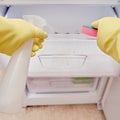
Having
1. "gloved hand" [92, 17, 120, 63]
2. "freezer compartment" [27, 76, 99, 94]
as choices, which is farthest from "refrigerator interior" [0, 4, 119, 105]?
"gloved hand" [92, 17, 120, 63]

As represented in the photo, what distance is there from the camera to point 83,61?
85 cm

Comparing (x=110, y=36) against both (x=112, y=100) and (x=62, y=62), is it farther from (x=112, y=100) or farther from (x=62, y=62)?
(x=112, y=100)

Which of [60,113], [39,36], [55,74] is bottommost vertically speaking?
[60,113]

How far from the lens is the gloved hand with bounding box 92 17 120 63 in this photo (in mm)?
624

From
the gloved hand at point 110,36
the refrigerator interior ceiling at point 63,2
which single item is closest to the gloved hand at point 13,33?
the gloved hand at point 110,36

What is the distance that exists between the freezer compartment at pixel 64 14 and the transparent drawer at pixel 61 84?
275 millimetres

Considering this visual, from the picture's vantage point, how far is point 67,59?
2.82 feet

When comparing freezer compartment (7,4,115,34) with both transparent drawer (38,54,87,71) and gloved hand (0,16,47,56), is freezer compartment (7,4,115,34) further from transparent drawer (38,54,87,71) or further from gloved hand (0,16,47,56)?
gloved hand (0,16,47,56)

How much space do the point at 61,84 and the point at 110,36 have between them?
0.59m

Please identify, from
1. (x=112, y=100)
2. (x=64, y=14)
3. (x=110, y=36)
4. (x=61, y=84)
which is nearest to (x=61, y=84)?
(x=61, y=84)

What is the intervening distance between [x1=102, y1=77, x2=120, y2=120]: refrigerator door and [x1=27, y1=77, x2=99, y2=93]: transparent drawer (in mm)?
84

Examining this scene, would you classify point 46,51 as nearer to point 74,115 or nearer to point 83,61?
point 83,61

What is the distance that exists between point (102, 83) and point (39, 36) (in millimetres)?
580

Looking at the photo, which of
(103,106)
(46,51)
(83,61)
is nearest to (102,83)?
(103,106)
